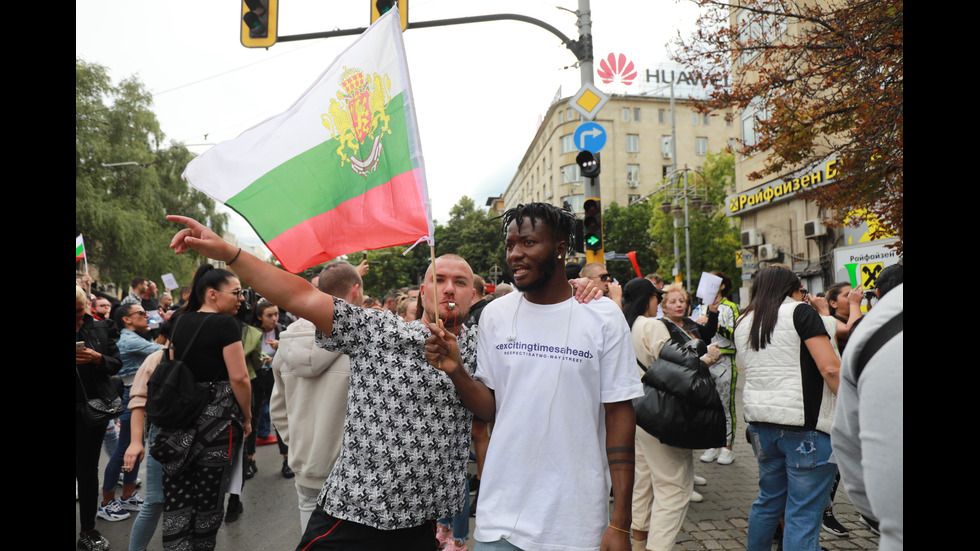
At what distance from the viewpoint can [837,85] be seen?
7.74m

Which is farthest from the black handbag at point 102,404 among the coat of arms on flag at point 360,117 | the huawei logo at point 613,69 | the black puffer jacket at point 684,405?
the huawei logo at point 613,69

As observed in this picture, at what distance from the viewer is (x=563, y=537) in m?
2.17

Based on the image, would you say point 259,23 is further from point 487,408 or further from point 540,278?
point 487,408

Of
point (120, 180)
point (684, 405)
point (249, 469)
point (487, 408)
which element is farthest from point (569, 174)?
point (487, 408)

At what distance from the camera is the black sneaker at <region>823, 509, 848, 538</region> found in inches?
182

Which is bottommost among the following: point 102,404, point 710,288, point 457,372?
point 102,404

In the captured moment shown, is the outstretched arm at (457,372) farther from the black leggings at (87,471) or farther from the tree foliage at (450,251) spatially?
the tree foliage at (450,251)

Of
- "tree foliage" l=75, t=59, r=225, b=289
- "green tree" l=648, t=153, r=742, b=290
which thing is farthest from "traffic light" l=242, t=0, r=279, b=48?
"green tree" l=648, t=153, r=742, b=290

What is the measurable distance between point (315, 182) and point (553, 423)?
1457 mm

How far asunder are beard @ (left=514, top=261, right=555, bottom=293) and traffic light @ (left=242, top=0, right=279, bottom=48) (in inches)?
269

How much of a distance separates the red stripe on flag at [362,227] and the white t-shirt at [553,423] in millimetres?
633

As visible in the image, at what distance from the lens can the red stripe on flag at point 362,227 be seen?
260 cm
